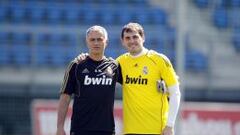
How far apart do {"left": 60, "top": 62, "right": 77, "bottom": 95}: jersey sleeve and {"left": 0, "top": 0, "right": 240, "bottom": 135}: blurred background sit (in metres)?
5.62

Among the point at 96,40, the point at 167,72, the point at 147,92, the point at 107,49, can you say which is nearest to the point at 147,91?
the point at 147,92

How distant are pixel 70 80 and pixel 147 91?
19.8 inches

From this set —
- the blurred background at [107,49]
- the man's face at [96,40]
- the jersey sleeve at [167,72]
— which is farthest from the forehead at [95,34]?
the blurred background at [107,49]

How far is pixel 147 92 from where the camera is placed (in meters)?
5.03

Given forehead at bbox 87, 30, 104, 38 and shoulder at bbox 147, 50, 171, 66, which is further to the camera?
shoulder at bbox 147, 50, 171, 66

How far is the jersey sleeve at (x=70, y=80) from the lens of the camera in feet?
16.3

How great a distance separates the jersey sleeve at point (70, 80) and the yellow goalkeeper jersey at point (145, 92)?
12.9 inches

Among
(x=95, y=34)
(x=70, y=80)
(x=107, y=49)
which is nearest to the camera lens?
(x=95, y=34)

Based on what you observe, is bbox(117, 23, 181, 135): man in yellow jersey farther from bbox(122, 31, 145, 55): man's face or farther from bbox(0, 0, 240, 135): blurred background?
bbox(0, 0, 240, 135): blurred background

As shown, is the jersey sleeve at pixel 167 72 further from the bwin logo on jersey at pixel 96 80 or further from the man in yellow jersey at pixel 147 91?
the bwin logo on jersey at pixel 96 80

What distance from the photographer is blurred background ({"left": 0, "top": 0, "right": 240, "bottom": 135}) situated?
11.4 meters

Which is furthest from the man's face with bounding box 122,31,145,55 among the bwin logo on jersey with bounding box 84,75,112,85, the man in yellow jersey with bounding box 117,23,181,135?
the bwin logo on jersey with bounding box 84,75,112,85

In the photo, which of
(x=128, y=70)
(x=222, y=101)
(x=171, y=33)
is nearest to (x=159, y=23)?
(x=171, y=33)

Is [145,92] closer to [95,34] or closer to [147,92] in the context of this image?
[147,92]
